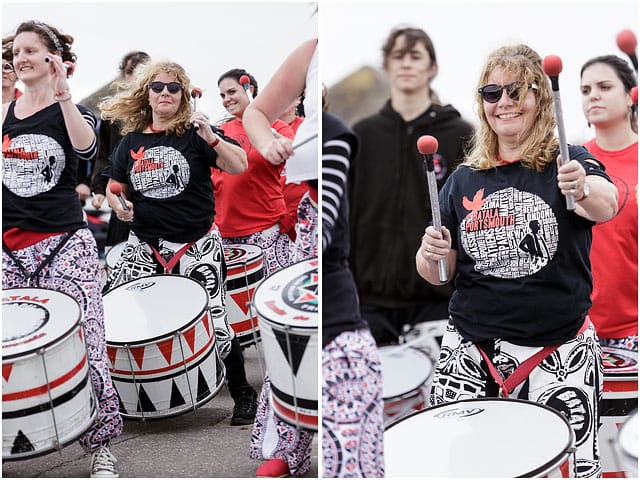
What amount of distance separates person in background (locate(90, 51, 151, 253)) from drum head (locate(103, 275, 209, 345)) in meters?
→ 0.22

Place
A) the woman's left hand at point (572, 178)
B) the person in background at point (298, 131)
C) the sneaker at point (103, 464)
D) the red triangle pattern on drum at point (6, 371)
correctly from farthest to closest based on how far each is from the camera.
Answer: the sneaker at point (103, 464) < the red triangle pattern on drum at point (6, 371) < the person in background at point (298, 131) < the woman's left hand at point (572, 178)

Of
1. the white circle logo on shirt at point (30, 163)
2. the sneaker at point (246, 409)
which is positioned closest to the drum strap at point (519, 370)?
the sneaker at point (246, 409)

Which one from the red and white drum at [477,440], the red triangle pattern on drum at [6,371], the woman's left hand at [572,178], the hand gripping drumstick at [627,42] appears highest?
the hand gripping drumstick at [627,42]

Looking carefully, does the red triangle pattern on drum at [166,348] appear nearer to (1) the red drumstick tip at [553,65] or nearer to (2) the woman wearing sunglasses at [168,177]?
(2) the woman wearing sunglasses at [168,177]

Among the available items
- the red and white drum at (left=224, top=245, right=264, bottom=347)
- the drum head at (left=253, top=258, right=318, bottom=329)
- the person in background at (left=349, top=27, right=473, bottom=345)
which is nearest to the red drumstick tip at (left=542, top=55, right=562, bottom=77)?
the person in background at (left=349, top=27, right=473, bottom=345)

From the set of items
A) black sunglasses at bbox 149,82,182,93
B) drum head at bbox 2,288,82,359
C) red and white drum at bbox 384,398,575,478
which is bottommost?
red and white drum at bbox 384,398,575,478

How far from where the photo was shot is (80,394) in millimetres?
3150

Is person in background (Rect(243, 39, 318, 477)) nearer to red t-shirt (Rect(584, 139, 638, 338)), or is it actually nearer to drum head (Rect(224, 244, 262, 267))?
drum head (Rect(224, 244, 262, 267))

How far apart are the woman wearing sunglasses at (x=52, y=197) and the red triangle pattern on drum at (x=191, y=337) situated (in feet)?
0.94

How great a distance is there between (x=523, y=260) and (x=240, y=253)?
1.13 meters

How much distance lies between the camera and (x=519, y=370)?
9.48 feet

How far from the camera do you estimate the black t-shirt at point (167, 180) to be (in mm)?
3414

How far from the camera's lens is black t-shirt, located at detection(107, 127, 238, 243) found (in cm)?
341

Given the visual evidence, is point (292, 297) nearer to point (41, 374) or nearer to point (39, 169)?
point (41, 374)
